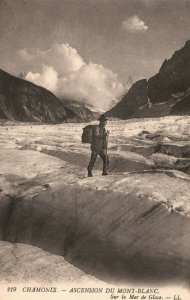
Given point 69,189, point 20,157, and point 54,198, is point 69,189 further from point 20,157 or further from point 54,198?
point 20,157

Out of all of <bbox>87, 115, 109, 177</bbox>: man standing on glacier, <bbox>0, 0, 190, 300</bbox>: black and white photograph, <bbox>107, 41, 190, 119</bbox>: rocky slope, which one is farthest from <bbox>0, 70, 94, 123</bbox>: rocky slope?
<bbox>87, 115, 109, 177</bbox>: man standing on glacier

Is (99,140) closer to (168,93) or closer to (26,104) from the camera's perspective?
(26,104)

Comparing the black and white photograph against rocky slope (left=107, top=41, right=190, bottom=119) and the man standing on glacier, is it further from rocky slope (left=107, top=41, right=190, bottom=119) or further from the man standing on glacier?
rocky slope (left=107, top=41, right=190, bottom=119)

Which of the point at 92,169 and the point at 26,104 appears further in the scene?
the point at 26,104

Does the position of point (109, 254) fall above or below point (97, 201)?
below

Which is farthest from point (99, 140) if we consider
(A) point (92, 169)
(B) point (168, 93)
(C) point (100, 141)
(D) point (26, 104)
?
(B) point (168, 93)

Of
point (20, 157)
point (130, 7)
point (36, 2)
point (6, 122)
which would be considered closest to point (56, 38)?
point (36, 2)

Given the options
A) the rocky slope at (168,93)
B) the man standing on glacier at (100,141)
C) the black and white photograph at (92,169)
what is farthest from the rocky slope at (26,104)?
the man standing on glacier at (100,141)
